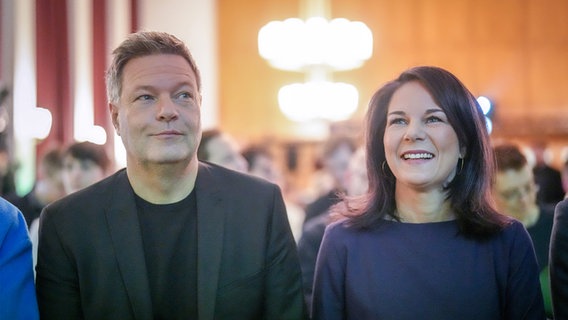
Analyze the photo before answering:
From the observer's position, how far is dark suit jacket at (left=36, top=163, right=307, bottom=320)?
2.44 meters

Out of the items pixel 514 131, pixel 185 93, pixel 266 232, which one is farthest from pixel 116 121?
pixel 514 131

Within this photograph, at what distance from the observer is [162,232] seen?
2.53 m

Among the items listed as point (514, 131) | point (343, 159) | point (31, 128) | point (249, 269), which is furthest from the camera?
point (514, 131)

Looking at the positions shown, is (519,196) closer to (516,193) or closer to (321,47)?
(516,193)

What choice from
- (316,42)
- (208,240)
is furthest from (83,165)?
(316,42)

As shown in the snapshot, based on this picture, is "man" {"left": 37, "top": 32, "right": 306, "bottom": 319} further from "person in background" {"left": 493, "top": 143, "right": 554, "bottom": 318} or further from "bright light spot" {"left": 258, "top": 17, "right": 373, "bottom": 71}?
"bright light spot" {"left": 258, "top": 17, "right": 373, "bottom": 71}

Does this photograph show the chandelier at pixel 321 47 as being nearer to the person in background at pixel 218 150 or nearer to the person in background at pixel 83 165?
the person in background at pixel 218 150

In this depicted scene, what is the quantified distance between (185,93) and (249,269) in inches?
22.5

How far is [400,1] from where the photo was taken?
1442 centimetres

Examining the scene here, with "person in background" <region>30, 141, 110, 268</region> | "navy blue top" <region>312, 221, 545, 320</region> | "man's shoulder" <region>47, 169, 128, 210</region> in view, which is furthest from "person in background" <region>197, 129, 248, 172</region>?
"navy blue top" <region>312, 221, 545, 320</region>

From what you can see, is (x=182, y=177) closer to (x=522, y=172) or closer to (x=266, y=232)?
(x=266, y=232)

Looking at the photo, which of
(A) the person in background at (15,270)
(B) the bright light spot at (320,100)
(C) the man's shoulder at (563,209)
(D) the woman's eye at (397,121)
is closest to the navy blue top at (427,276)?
(C) the man's shoulder at (563,209)

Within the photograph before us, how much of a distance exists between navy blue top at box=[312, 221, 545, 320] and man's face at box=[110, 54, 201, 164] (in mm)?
572

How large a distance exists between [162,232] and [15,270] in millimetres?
442
